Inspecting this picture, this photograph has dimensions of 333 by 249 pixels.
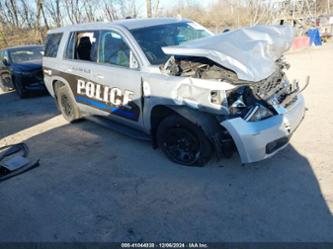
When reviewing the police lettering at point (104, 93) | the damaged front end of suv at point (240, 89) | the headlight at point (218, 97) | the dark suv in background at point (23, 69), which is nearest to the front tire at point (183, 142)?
the damaged front end of suv at point (240, 89)

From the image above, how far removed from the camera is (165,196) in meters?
3.57

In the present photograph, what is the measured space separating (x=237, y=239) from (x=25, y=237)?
208 centimetres

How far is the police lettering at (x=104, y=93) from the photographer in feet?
15.0

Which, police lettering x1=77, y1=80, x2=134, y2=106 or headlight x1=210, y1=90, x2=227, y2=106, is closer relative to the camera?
headlight x1=210, y1=90, x2=227, y2=106

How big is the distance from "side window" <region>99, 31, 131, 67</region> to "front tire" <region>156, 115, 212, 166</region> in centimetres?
113

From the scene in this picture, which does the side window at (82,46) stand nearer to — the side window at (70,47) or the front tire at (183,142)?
the side window at (70,47)

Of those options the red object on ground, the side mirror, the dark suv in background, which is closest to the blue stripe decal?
the dark suv in background

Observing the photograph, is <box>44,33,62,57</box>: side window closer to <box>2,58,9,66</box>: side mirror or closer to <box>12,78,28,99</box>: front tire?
<box>12,78,28,99</box>: front tire

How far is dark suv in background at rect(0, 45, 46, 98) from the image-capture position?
943 centimetres

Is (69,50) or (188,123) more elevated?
(69,50)

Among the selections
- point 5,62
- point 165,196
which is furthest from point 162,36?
point 5,62

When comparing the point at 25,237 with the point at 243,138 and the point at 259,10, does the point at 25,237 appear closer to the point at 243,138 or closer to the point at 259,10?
the point at 243,138

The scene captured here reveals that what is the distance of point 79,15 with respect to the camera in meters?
26.6

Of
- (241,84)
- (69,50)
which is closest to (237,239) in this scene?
(241,84)
